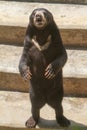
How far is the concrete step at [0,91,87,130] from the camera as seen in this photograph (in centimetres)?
531

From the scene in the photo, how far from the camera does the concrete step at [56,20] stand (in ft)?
20.6

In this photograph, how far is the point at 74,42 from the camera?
6.31m

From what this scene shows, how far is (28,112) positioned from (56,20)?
5.57 ft

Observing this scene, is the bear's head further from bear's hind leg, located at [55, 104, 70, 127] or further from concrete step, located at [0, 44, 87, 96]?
concrete step, located at [0, 44, 87, 96]

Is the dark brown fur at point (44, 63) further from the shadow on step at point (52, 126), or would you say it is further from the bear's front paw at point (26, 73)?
the shadow on step at point (52, 126)

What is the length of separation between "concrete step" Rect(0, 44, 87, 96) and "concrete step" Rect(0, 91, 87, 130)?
0.11 meters

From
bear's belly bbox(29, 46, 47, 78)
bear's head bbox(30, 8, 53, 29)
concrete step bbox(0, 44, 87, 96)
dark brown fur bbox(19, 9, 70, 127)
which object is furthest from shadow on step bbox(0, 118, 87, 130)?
bear's head bbox(30, 8, 53, 29)

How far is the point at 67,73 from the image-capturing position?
19.1 ft

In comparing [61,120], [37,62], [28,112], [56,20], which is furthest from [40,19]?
[56,20]

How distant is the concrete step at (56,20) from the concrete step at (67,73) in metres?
0.21

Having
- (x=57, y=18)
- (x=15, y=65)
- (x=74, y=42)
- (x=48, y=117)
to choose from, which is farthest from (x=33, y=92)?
(x=57, y=18)

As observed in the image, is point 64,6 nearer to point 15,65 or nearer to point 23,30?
point 23,30

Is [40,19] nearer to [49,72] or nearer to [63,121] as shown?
[49,72]

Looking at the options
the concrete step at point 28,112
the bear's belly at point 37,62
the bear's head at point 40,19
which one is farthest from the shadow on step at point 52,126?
the bear's head at point 40,19
